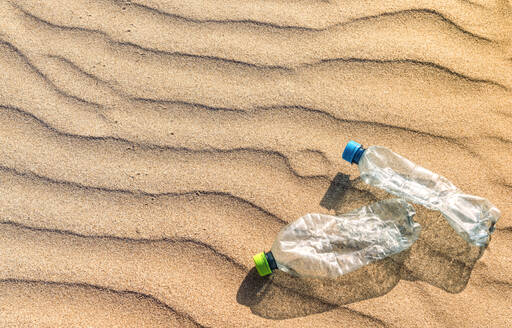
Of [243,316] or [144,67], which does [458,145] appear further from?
[144,67]

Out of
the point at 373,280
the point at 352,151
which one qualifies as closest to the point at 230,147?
the point at 352,151

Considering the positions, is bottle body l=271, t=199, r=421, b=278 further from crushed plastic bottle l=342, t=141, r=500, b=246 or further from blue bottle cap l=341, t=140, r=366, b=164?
blue bottle cap l=341, t=140, r=366, b=164

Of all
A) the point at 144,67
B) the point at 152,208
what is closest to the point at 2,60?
the point at 144,67

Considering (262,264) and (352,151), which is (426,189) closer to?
(352,151)

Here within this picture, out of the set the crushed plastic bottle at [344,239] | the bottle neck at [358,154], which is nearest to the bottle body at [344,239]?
the crushed plastic bottle at [344,239]

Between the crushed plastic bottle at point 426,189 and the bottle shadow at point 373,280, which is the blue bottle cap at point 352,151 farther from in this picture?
the bottle shadow at point 373,280

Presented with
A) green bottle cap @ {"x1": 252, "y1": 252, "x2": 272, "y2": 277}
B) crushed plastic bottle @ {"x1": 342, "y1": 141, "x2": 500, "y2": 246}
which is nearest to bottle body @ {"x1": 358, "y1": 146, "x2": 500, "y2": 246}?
crushed plastic bottle @ {"x1": 342, "y1": 141, "x2": 500, "y2": 246}
